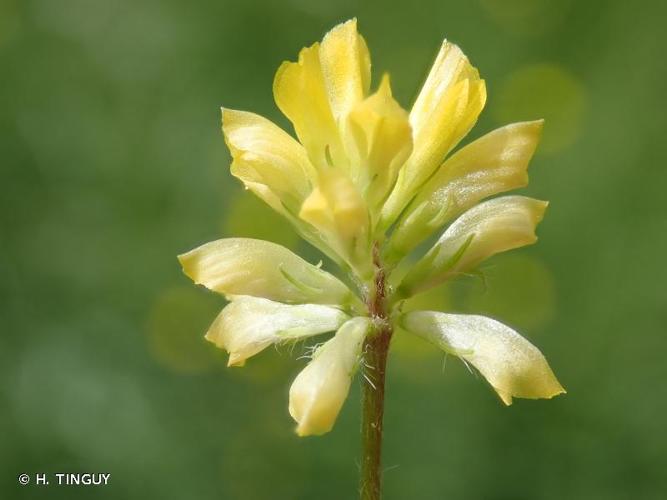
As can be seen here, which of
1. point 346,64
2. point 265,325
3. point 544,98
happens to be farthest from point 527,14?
point 265,325

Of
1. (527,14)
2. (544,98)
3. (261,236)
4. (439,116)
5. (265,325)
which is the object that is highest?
(527,14)

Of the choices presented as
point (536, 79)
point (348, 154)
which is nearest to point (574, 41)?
point (536, 79)

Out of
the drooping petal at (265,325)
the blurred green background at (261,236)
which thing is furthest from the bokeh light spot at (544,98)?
the drooping petal at (265,325)

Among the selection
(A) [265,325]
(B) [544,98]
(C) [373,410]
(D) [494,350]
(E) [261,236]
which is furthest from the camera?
(B) [544,98]

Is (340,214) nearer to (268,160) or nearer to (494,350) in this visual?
(268,160)

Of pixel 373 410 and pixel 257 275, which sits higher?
pixel 257 275

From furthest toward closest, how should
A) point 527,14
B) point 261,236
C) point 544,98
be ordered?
1. point 527,14
2. point 544,98
3. point 261,236
